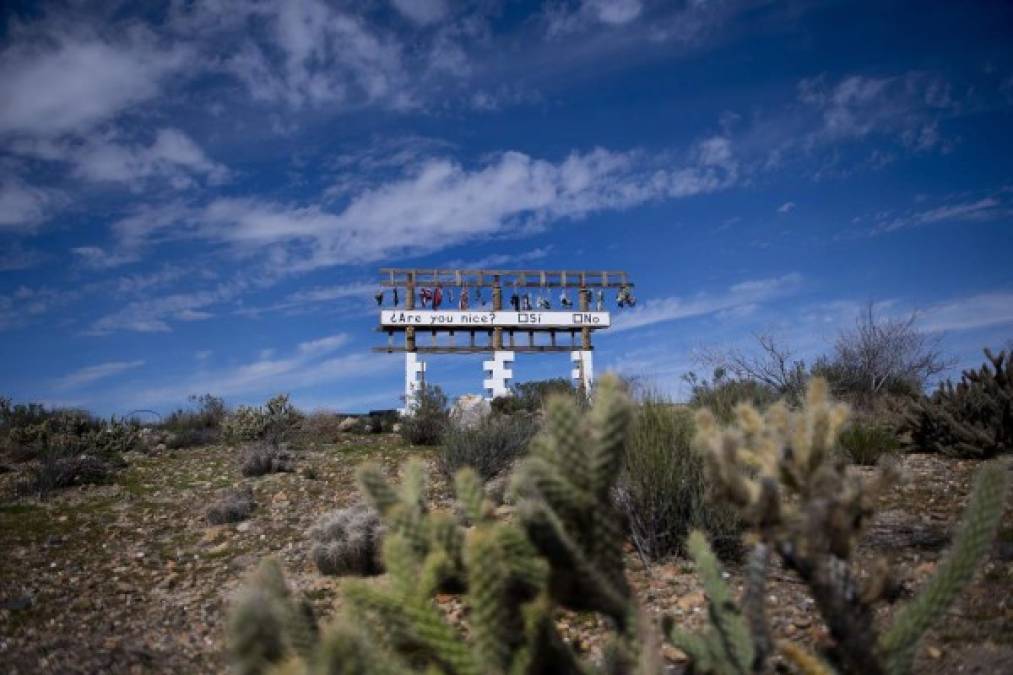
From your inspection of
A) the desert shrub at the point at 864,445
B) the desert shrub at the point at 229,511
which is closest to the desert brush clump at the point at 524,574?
the desert shrub at the point at 229,511

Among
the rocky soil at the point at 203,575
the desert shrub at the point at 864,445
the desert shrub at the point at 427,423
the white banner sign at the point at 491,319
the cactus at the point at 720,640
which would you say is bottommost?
the rocky soil at the point at 203,575

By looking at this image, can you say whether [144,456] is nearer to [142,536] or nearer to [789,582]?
[142,536]

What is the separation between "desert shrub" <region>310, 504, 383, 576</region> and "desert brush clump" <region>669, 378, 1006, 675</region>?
11.2 feet

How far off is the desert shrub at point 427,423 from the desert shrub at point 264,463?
3158 mm

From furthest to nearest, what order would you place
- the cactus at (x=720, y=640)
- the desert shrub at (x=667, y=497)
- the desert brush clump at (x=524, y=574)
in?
the desert shrub at (x=667, y=497) < the cactus at (x=720, y=640) < the desert brush clump at (x=524, y=574)

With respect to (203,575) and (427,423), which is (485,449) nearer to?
(203,575)

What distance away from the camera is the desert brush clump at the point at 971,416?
26.0 feet

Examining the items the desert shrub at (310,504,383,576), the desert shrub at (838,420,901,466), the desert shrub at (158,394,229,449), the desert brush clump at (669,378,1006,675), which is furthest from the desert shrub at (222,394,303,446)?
the desert brush clump at (669,378,1006,675)

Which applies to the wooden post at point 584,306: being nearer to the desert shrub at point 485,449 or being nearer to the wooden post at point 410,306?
the wooden post at point 410,306

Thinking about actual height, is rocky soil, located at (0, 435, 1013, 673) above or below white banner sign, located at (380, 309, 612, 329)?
below

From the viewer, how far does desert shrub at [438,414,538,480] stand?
330 inches

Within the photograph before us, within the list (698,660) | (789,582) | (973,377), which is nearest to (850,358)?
(973,377)

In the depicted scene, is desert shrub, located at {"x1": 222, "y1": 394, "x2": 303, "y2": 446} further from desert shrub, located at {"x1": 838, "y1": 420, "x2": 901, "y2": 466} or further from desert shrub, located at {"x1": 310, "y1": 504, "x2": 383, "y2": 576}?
desert shrub, located at {"x1": 838, "y1": 420, "x2": 901, "y2": 466}

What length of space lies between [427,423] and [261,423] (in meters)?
3.86
